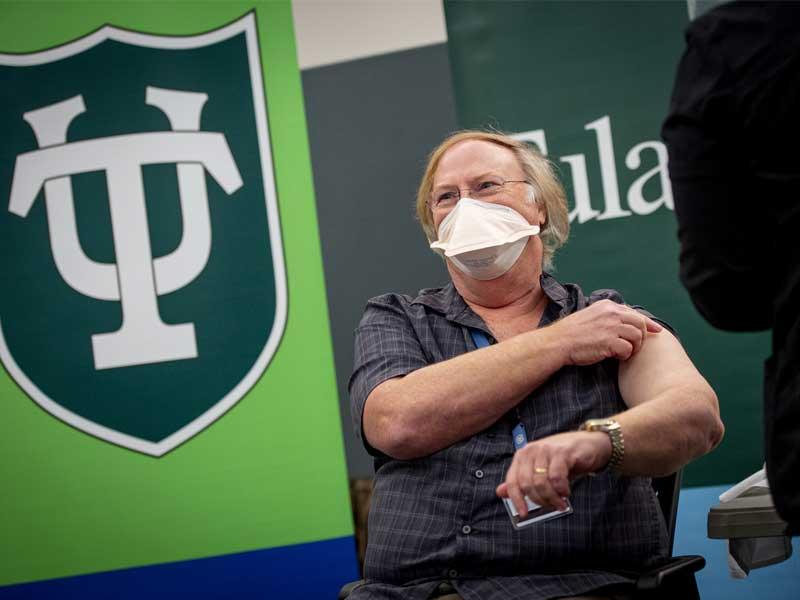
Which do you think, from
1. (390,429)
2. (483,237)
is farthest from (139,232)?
(390,429)

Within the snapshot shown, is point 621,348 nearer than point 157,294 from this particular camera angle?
Yes

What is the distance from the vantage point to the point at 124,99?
133 inches

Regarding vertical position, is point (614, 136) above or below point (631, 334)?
above

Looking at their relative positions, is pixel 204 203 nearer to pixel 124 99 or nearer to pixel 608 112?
pixel 124 99

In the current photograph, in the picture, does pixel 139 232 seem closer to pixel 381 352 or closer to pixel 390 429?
pixel 381 352

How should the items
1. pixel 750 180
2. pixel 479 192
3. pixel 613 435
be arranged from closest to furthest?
1. pixel 750 180
2. pixel 613 435
3. pixel 479 192

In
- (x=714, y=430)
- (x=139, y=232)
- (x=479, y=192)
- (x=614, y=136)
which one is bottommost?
(x=714, y=430)

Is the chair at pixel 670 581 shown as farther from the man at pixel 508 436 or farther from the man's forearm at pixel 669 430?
the man's forearm at pixel 669 430

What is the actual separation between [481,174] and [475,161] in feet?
0.12

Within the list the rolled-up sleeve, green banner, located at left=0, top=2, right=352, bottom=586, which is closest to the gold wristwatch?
the rolled-up sleeve

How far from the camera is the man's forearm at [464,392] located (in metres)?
1.73

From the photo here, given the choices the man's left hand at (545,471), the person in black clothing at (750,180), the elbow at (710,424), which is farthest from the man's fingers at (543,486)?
the elbow at (710,424)

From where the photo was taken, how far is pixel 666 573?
1.62 metres

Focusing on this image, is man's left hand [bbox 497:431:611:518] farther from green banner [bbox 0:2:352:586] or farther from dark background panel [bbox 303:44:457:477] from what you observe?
dark background panel [bbox 303:44:457:477]
